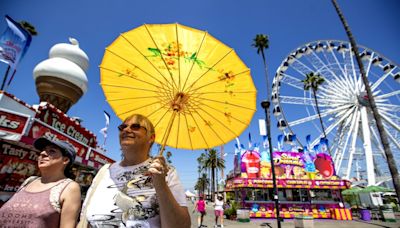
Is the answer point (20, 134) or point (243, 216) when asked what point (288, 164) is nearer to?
point (243, 216)

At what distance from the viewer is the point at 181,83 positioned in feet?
8.79

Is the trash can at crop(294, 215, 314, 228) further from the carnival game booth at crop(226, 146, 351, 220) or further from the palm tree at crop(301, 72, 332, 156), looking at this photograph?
the palm tree at crop(301, 72, 332, 156)

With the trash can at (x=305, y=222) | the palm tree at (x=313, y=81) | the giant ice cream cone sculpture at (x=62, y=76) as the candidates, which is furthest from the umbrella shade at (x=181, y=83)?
the palm tree at (x=313, y=81)

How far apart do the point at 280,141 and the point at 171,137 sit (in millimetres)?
24301

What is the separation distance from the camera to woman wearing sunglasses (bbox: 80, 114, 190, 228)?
138cm

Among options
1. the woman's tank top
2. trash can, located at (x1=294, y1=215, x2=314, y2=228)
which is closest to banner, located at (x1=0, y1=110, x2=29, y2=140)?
the woman's tank top

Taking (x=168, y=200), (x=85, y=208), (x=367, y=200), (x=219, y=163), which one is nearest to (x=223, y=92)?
(x=168, y=200)

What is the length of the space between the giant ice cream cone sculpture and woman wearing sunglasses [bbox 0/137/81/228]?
8.53 m

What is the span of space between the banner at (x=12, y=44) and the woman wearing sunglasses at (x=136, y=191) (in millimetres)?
7679

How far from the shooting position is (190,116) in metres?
2.86

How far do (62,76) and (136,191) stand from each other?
9693 mm

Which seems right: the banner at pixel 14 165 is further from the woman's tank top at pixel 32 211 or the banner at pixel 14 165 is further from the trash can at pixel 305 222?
the trash can at pixel 305 222

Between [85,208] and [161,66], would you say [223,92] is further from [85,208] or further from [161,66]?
[85,208]

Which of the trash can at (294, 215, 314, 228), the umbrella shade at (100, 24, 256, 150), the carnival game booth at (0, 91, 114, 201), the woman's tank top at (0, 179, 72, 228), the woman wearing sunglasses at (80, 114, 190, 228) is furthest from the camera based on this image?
the trash can at (294, 215, 314, 228)
